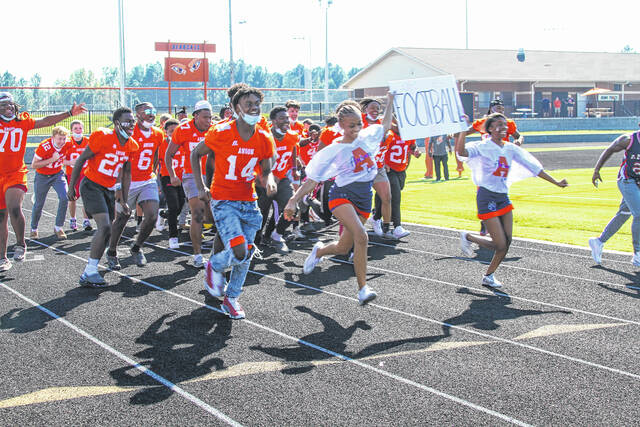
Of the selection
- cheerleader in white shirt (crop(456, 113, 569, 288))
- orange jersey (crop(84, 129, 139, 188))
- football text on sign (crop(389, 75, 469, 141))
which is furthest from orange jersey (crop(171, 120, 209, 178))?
cheerleader in white shirt (crop(456, 113, 569, 288))

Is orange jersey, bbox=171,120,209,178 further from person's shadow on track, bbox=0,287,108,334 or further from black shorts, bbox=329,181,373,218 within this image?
black shorts, bbox=329,181,373,218

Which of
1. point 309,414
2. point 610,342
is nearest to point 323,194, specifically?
point 610,342

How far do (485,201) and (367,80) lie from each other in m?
63.0

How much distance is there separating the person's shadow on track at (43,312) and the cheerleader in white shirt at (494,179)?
4419 millimetres

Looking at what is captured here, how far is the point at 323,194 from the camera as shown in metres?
13.1

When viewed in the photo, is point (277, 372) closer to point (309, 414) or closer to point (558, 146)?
point (309, 414)

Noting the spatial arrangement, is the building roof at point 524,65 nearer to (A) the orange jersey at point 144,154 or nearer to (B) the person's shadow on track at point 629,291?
(A) the orange jersey at point 144,154

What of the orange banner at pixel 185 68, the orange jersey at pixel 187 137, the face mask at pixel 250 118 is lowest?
the orange jersey at pixel 187 137

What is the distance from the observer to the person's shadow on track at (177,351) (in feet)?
17.2

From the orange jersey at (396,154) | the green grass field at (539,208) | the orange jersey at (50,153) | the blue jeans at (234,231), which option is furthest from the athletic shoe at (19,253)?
the green grass field at (539,208)

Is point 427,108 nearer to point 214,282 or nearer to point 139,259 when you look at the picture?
point 214,282

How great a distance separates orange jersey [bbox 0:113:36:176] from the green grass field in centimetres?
750

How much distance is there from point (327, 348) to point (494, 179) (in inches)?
131

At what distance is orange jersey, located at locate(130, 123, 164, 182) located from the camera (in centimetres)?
1004
